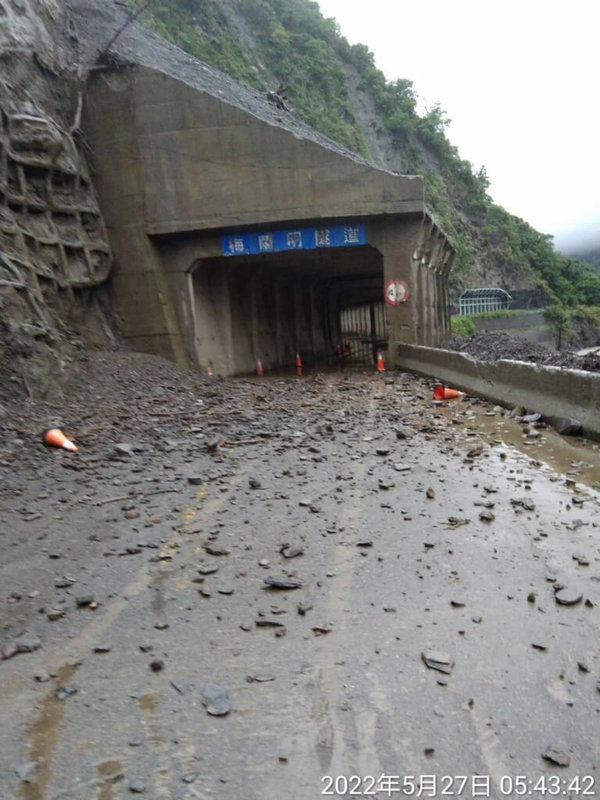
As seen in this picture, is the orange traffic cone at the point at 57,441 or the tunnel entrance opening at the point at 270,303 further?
the tunnel entrance opening at the point at 270,303

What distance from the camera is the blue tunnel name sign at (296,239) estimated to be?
16.6 metres

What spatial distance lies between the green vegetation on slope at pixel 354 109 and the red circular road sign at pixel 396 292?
1256 inches

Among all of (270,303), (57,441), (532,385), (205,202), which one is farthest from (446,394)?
(270,303)

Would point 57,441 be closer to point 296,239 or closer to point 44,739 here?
point 44,739

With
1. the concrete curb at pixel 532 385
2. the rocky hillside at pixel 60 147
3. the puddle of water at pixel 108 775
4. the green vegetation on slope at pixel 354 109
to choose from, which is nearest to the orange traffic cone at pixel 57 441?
the rocky hillside at pixel 60 147

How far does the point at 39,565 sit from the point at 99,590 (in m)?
0.63

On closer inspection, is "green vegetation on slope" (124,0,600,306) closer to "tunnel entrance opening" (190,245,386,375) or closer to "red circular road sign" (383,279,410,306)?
"tunnel entrance opening" (190,245,386,375)

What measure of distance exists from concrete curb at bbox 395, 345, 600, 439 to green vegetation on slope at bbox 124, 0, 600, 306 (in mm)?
37487

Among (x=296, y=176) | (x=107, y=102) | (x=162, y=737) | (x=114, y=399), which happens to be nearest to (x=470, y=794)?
(x=162, y=737)

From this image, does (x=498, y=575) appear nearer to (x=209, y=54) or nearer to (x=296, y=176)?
(x=296, y=176)

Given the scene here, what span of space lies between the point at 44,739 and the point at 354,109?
70.5 metres

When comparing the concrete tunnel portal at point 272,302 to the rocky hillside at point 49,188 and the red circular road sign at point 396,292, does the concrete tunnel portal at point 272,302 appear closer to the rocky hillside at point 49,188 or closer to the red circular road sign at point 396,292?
the red circular road sign at point 396,292

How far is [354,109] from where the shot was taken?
6381cm

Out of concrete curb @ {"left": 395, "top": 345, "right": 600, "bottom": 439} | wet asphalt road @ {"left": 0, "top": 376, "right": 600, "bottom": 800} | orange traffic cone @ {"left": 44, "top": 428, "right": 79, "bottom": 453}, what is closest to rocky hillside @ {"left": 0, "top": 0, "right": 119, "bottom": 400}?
orange traffic cone @ {"left": 44, "top": 428, "right": 79, "bottom": 453}
